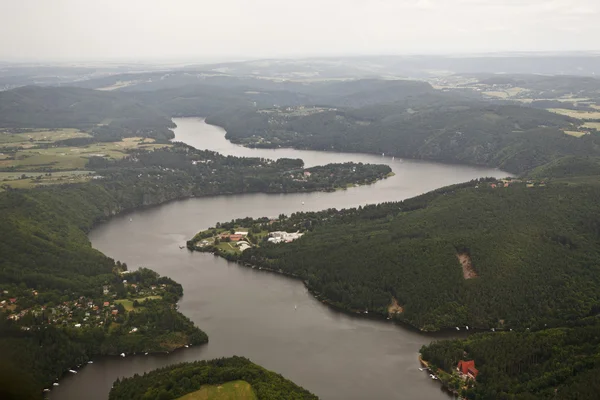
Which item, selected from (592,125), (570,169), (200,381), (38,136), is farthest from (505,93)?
(200,381)

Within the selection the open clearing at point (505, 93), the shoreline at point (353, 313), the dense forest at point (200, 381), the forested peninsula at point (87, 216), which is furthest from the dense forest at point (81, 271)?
the open clearing at point (505, 93)

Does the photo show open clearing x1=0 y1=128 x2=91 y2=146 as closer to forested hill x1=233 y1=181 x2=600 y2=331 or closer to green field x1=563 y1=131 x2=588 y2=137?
forested hill x1=233 y1=181 x2=600 y2=331

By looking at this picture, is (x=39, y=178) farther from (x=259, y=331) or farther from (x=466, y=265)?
(x=466, y=265)

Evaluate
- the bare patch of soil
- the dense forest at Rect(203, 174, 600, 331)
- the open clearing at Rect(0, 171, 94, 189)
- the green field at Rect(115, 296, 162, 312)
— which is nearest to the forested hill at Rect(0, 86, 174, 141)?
the open clearing at Rect(0, 171, 94, 189)

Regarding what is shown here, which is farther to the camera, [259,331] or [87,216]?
[87,216]

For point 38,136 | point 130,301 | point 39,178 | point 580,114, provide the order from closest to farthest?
point 130,301 < point 39,178 < point 38,136 < point 580,114

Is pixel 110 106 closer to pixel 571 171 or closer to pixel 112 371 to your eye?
pixel 571 171

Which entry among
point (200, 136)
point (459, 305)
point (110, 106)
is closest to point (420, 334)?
point (459, 305)
